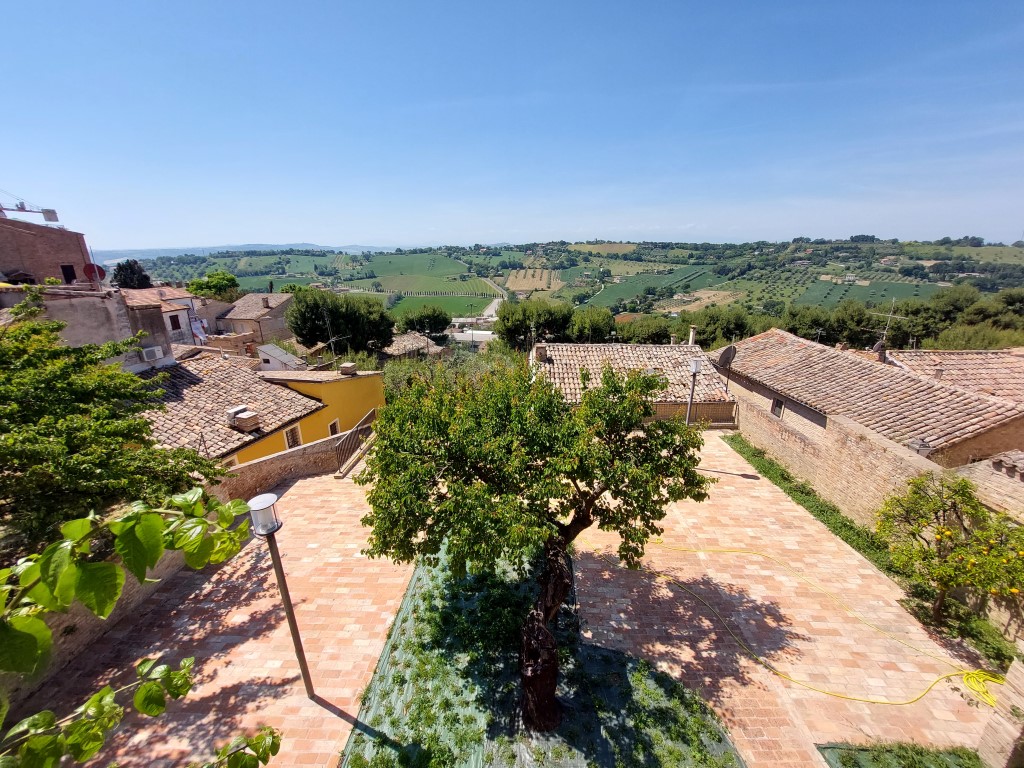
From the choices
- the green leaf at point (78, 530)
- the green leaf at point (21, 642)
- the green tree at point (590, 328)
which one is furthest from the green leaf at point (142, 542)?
the green tree at point (590, 328)

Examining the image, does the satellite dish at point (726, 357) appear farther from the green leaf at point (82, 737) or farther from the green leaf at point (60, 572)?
the green leaf at point (60, 572)

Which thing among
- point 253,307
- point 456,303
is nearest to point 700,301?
point 456,303

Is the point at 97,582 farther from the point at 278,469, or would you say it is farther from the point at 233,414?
the point at 233,414

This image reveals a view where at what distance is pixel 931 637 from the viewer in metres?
8.99

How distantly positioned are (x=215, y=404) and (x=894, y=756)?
19176mm

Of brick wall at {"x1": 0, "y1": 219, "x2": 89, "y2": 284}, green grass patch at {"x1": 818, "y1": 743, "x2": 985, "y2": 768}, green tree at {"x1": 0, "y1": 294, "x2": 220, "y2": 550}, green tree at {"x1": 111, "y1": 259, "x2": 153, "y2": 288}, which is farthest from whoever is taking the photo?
green tree at {"x1": 111, "y1": 259, "x2": 153, "y2": 288}

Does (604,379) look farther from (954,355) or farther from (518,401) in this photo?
(954,355)

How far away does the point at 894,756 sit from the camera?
6852mm

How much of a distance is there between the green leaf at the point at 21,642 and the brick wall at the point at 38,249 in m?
36.3

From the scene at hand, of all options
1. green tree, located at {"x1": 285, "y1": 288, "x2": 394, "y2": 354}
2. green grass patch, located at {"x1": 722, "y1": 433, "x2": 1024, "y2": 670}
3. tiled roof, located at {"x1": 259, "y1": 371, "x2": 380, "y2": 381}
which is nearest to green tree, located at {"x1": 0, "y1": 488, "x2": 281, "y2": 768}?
green grass patch, located at {"x1": 722, "y1": 433, "x2": 1024, "y2": 670}

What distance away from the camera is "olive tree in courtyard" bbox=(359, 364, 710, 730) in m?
7.16

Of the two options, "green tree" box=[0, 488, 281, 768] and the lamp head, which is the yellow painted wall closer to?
the lamp head

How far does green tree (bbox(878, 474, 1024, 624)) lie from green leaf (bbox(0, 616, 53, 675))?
1196 centimetres

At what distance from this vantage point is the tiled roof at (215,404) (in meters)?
13.7
